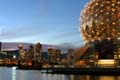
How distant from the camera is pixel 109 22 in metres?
92.9

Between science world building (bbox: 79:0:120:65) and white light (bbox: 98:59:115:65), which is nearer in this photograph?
science world building (bbox: 79:0:120:65)

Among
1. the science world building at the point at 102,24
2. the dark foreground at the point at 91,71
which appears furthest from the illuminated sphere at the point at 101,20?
the dark foreground at the point at 91,71

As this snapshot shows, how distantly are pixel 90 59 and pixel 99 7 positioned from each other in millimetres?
15605

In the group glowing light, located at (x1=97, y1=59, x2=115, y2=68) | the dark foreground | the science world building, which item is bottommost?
the dark foreground

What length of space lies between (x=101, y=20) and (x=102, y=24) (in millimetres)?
998

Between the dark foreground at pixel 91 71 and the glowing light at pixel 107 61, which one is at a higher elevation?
the glowing light at pixel 107 61

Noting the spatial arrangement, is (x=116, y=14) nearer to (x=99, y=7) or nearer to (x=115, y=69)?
(x=99, y=7)

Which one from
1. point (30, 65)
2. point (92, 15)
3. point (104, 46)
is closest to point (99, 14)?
point (92, 15)

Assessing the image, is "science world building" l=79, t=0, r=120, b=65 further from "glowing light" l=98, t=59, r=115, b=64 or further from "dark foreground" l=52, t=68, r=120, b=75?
"dark foreground" l=52, t=68, r=120, b=75

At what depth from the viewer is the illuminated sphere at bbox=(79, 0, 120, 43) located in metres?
93.1

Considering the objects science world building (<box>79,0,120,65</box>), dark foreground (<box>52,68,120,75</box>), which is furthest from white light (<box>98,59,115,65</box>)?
dark foreground (<box>52,68,120,75</box>)

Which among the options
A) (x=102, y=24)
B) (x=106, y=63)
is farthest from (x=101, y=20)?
(x=106, y=63)

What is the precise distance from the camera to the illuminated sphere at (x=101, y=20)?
9312 centimetres

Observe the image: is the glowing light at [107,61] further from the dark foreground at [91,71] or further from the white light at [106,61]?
the dark foreground at [91,71]
